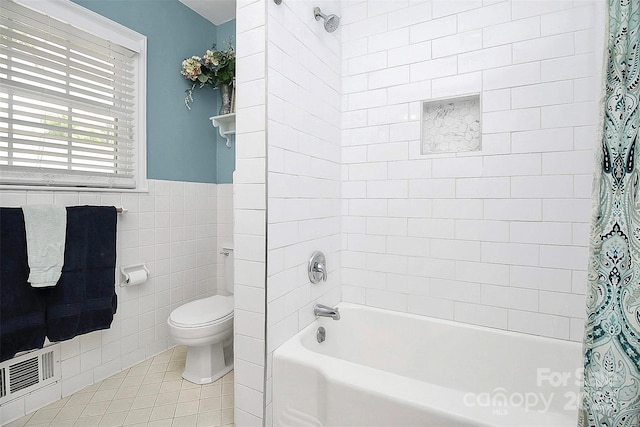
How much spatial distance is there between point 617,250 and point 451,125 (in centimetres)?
125

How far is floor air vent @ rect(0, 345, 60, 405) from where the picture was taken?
161 cm

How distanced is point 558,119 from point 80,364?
3.01 m

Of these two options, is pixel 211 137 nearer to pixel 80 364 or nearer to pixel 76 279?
pixel 76 279

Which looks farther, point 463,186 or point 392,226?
point 392,226

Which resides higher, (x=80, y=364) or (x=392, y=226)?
(x=392, y=226)

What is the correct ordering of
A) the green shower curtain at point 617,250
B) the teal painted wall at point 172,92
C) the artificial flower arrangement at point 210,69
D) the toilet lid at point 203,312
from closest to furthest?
the green shower curtain at point 617,250 → the toilet lid at point 203,312 → the teal painted wall at point 172,92 → the artificial flower arrangement at point 210,69

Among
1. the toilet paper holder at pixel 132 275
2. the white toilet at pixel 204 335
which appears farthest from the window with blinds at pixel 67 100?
the white toilet at pixel 204 335

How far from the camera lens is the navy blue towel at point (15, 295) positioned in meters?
1.52

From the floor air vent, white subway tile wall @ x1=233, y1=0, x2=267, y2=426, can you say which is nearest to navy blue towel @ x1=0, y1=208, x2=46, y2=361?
the floor air vent

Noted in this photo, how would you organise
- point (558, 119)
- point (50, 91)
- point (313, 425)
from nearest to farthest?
point (313, 425) → point (558, 119) → point (50, 91)

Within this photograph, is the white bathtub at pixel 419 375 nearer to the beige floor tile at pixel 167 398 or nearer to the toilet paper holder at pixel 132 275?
the beige floor tile at pixel 167 398

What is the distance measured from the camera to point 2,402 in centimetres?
159

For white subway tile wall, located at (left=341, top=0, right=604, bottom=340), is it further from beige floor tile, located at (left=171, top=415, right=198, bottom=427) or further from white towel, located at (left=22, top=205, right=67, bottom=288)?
white towel, located at (left=22, top=205, right=67, bottom=288)

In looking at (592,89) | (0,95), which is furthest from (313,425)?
(0,95)
